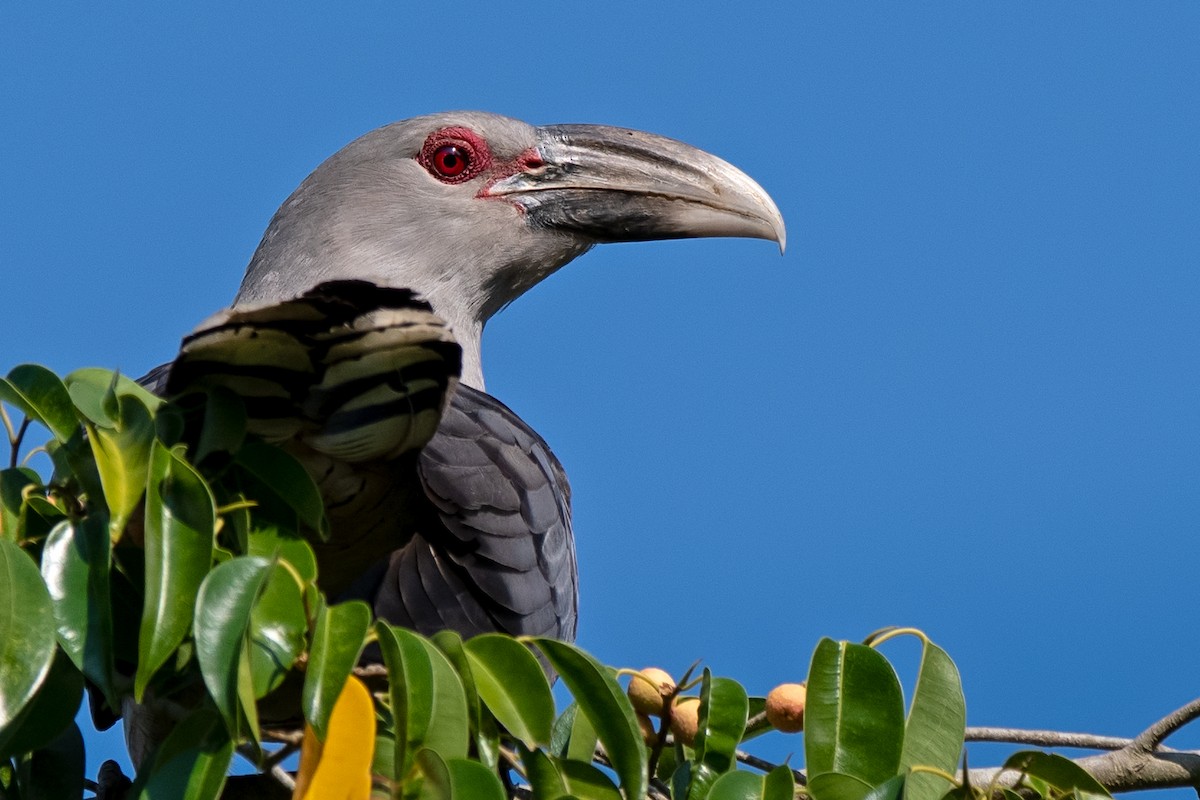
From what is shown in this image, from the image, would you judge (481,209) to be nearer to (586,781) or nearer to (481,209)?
(481,209)

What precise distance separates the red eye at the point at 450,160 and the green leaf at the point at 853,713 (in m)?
3.82

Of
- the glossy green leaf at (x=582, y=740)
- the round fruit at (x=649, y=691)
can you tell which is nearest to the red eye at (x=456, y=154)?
the round fruit at (x=649, y=691)

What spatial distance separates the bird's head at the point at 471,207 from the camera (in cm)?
578

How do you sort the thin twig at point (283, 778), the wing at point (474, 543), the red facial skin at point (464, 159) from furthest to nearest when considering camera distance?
the red facial skin at point (464, 159) → the wing at point (474, 543) → the thin twig at point (283, 778)

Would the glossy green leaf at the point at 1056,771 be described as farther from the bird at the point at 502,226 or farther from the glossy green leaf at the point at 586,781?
the bird at the point at 502,226

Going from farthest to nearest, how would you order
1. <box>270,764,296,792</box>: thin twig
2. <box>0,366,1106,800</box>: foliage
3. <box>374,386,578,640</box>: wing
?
<box>374,386,578,640</box>: wing
<box>270,764,296,792</box>: thin twig
<box>0,366,1106,800</box>: foliage

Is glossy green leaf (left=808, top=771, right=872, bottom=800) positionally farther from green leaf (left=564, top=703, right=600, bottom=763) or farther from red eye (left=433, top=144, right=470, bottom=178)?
red eye (left=433, top=144, right=470, bottom=178)

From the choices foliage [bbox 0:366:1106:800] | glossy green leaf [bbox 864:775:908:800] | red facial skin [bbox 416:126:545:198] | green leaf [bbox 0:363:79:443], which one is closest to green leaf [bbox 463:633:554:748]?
foliage [bbox 0:366:1106:800]

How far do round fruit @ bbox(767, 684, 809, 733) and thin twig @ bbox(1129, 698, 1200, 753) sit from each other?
65 centimetres

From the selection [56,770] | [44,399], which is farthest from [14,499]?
[56,770]

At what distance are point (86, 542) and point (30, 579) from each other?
152mm

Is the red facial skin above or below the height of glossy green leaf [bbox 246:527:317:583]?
above

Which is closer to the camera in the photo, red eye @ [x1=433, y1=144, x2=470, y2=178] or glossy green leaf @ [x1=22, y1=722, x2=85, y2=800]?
glossy green leaf @ [x1=22, y1=722, x2=85, y2=800]

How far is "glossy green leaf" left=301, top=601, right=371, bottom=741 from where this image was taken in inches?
88.9
